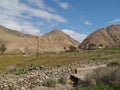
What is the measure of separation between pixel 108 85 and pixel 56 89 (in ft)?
13.5

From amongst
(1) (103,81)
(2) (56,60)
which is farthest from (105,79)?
(2) (56,60)

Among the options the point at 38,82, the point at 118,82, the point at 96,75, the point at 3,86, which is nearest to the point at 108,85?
the point at 118,82

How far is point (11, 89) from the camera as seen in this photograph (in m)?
19.2

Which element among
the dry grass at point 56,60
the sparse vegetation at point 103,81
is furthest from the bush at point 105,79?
the dry grass at point 56,60

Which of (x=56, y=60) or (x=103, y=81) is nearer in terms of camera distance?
(x=103, y=81)

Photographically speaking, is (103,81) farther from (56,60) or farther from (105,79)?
(56,60)

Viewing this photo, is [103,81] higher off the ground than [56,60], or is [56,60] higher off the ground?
[56,60]

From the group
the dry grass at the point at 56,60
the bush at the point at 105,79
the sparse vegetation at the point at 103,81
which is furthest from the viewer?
the dry grass at the point at 56,60

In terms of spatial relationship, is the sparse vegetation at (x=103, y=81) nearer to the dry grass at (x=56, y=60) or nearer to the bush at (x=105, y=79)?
the bush at (x=105, y=79)

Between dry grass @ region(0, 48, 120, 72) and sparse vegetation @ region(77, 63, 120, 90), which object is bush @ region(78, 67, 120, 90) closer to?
sparse vegetation @ region(77, 63, 120, 90)

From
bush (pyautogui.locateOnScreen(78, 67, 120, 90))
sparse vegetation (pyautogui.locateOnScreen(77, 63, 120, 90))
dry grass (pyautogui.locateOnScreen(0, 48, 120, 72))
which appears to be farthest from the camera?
dry grass (pyautogui.locateOnScreen(0, 48, 120, 72))

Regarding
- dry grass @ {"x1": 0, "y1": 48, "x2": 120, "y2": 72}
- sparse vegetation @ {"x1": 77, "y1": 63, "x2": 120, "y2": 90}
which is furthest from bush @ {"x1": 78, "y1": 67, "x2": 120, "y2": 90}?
dry grass @ {"x1": 0, "y1": 48, "x2": 120, "y2": 72}

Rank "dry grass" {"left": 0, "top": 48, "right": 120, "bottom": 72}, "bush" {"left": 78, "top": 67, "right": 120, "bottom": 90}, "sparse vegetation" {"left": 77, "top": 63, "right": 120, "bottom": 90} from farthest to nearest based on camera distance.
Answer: "dry grass" {"left": 0, "top": 48, "right": 120, "bottom": 72} < "bush" {"left": 78, "top": 67, "right": 120, "bottom": 90} < "sparse vegetation" {"left": 77, "top": 63, "right": 120, "bottom": 90}

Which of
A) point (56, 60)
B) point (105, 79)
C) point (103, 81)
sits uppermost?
point (56, 60)
